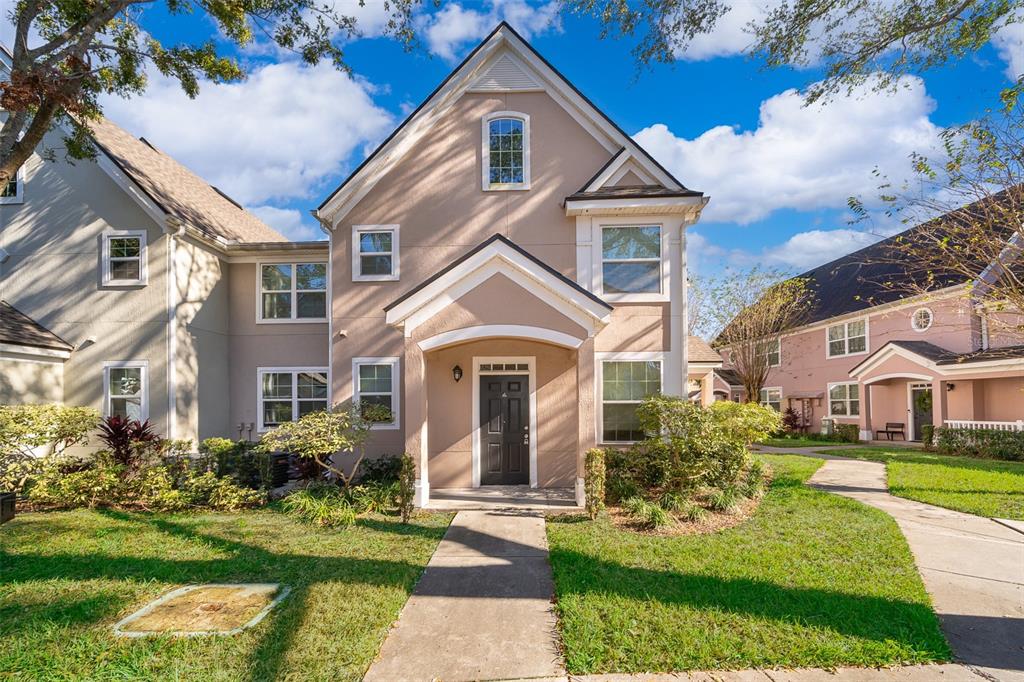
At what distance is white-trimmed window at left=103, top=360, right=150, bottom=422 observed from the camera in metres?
11.3

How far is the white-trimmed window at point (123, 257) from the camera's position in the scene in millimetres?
11414

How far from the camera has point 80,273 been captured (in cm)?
1154

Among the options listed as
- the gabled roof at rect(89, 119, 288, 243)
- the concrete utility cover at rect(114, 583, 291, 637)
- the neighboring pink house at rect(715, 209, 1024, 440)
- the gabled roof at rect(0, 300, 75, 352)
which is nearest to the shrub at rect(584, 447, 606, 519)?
the concrete utility cover at rect(114, 583, 291, 637)

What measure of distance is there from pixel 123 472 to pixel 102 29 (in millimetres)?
7802

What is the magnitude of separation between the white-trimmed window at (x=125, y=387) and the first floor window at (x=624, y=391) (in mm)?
10223

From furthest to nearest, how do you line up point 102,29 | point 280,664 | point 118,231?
point 118,231, point 102,29, point 280,664

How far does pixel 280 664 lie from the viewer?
4.12 meters

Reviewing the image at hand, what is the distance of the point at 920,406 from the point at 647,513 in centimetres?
1931

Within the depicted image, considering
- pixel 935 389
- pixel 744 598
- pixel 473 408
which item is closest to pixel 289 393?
pixel 473 408

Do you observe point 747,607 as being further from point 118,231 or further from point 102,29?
point 118,231

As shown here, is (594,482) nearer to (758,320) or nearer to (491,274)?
(491,274)

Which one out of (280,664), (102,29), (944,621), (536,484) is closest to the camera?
(280,664)

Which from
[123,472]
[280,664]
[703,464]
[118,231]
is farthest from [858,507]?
[118,231]

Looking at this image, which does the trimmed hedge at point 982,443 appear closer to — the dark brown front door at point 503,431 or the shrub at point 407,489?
the dark brown front door at point 503,431
